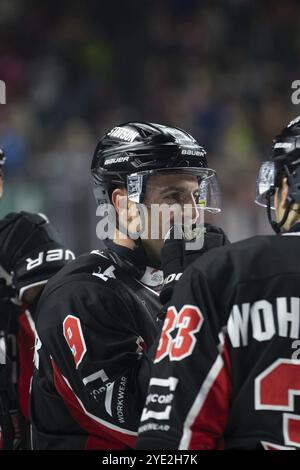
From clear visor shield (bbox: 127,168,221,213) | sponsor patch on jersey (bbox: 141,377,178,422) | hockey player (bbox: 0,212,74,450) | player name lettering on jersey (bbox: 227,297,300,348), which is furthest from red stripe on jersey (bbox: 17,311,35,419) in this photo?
player name lettering on jersey (bbox: 227,297,300,348)

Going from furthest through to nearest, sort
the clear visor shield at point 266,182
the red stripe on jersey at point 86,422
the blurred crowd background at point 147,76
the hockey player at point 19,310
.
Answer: the blurred crowd background at point 147,76, the hockey player at point 19,310, the red stripe on jersey at point 86,422, the clear visor shield at point 266,182

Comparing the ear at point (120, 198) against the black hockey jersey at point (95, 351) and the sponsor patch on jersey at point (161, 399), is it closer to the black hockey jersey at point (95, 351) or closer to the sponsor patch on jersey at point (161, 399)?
the black hockey jersey at point (95, 351)

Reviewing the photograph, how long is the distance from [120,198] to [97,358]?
64 cm

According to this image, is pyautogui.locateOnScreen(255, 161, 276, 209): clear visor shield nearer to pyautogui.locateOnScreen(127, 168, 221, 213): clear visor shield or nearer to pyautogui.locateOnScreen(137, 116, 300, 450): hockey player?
pyautogui.locateOnScreen(137, 116, 300, 450): hockey player

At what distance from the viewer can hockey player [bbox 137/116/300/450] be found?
1996 millimetres

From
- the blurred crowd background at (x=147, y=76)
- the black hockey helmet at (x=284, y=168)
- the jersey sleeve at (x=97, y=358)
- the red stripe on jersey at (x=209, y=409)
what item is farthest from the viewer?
the blurred crowd background at (x=147, y=76)

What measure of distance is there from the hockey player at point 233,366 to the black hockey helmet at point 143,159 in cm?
87

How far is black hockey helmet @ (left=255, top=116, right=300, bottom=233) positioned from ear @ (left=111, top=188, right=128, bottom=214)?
658 millimetres

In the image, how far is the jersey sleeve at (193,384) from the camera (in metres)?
1.99

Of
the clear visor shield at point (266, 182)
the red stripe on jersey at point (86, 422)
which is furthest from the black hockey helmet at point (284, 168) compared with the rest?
the red stripe on jersey at point (86, 422)

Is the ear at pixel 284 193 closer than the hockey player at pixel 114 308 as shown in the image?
Yes

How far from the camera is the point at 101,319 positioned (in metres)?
2.58
